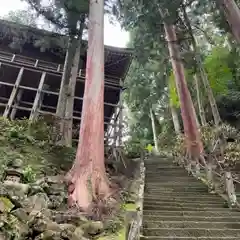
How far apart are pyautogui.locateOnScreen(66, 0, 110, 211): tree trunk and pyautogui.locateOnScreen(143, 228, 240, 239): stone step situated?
161 cm

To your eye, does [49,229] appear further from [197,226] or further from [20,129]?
[20,129]

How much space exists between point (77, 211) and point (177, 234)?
2.04 metres

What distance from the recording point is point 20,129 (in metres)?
10.4

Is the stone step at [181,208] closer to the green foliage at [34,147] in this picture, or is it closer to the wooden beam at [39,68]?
the green foliage at [34,147]

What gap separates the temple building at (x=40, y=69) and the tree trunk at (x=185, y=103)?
2085 mm

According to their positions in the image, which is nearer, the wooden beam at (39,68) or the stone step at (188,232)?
the stone step at (188,232)

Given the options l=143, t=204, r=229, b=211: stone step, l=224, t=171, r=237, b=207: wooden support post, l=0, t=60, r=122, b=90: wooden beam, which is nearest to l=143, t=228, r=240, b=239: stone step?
l=143, t=204, r=229, b=211: stone step

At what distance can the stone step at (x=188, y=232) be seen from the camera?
17.3 ft

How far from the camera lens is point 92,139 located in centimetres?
794

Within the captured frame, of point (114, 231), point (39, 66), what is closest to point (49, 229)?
point (114, 231)

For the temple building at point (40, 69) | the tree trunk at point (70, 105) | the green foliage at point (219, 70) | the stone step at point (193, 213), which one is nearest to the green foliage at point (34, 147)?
the tree trunk at point (70, 105)

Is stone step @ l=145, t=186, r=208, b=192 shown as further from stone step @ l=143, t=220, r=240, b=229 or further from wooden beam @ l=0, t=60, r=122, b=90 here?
wooden beam @ l=0, t=60, r=122, b=90

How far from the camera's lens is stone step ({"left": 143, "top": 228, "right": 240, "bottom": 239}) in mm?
5262

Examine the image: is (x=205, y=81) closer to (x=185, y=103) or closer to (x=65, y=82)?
(x=185, y=103)
